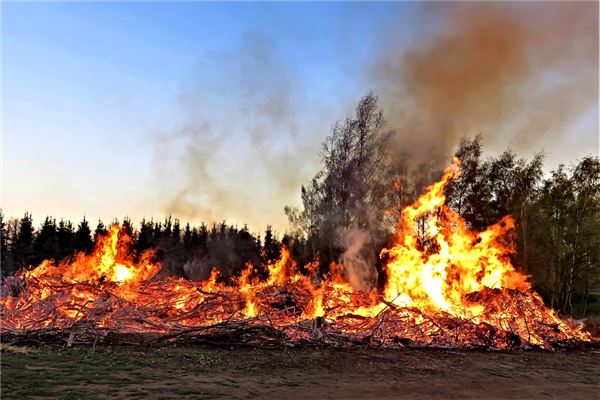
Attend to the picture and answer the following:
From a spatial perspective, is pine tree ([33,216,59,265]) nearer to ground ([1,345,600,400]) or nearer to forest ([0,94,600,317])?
forest ([0,94,600,317])

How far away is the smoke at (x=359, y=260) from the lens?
23.5 m

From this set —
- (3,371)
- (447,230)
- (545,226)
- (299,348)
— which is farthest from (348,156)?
(3,371)

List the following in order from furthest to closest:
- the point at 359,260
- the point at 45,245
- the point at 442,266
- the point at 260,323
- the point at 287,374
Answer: the point at 45,245
the point at 359,260
the point at 442,266
the point at 260,323
the point at 287,374

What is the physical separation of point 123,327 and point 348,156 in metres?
20.1

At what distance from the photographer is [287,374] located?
864cm

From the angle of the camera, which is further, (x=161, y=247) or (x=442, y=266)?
(x=161, y=247)

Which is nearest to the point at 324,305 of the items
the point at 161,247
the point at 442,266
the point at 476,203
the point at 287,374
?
the point at 442,266

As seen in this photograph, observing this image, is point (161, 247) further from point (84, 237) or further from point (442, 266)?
point (442, 266)

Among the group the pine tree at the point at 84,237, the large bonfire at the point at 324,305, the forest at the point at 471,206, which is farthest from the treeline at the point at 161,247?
the large bonfire at the point at 324,305

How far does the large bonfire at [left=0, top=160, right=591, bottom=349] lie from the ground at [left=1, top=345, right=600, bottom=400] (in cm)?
103

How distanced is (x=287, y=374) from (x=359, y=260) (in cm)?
1733

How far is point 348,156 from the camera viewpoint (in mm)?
29484

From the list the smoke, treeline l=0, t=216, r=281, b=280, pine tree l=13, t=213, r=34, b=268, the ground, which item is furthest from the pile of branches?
pine tree l=13, t=213, r=34, b=268

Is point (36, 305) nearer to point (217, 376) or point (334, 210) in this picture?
point (217, 376)
